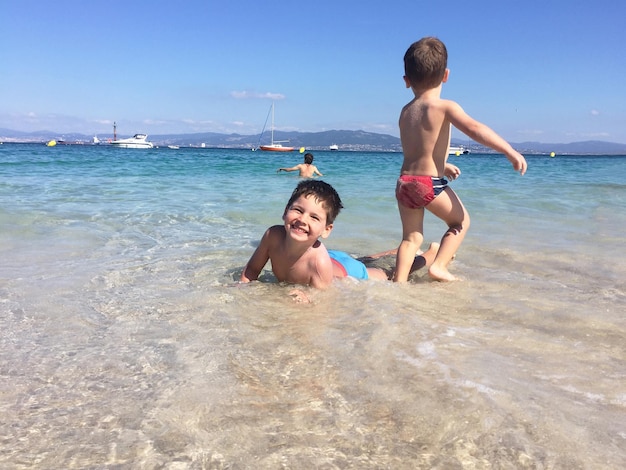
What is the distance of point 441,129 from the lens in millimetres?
3420

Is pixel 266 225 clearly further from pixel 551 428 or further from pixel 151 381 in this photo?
pixel 551 428

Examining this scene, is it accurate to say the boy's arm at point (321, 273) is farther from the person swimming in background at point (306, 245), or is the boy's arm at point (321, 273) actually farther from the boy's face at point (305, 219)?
the boy's face at point (305, 219)

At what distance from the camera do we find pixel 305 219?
3018mm

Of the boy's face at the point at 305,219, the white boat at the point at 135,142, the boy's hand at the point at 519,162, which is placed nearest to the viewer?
the boy's face at the point at 305,219

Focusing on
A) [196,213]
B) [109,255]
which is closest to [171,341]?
[109,255]

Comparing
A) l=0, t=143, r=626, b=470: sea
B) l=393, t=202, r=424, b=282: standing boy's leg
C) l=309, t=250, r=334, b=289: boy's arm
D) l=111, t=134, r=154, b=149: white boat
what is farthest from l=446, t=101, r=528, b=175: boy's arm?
l=111, t=134, r=154, b=149: white boat

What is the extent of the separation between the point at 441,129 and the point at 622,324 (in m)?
1.62

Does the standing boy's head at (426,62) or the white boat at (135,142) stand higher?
the standing boy's head at (426,62)

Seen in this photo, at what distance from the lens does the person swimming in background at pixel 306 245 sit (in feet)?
9.94

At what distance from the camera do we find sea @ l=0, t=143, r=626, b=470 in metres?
1.38

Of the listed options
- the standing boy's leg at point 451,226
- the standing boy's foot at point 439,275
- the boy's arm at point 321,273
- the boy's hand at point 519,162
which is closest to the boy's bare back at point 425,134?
the standing boy's leg at point 451,226

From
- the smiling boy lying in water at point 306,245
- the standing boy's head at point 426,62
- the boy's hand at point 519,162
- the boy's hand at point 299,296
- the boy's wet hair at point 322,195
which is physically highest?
the standing boy's head at point 426,62

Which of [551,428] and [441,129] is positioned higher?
[441,129]

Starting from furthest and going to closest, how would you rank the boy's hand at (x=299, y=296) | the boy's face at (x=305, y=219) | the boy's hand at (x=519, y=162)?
the boy's hand at (x=519, y=162), the boy's face at (x=305, y=219), the boy's hand at (x=299, y=296)
